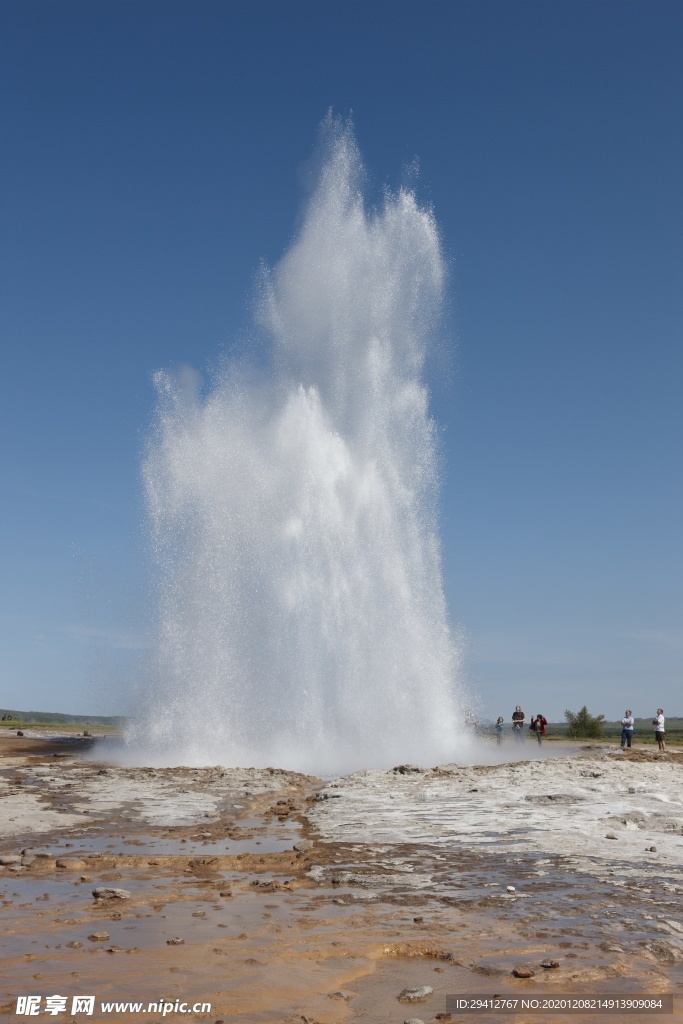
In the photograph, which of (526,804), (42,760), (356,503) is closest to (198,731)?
(42,760)

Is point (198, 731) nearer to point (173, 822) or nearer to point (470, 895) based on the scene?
point (173, 822)

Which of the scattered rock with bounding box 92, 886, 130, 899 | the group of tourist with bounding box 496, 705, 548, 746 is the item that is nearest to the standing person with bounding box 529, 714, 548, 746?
the group of tourist with bounding box 496, 705, 548, 746

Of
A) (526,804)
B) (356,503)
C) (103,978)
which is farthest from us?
(356,503)

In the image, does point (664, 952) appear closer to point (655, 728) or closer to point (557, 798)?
point (557, 798)

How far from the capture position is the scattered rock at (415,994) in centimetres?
554

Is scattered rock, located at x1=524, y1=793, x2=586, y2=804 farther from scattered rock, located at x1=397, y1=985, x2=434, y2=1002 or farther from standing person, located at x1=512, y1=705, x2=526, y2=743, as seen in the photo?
standing person, located at x1=512, y1=705, x2=526, y2=743

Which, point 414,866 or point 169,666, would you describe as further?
point 169,666

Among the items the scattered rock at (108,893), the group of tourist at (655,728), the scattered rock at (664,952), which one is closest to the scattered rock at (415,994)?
the scattered rock at (664,952)

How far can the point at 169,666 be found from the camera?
28453 millimetres

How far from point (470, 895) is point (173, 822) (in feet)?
24.4

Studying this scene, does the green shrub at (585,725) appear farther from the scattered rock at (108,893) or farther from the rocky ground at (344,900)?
the scattered rock at (108,893)

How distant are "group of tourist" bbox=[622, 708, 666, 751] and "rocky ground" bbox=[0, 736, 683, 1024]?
47.8 feet

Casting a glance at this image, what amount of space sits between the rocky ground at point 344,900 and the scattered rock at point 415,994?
2cm

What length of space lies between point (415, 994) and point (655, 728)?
28.2 meters
